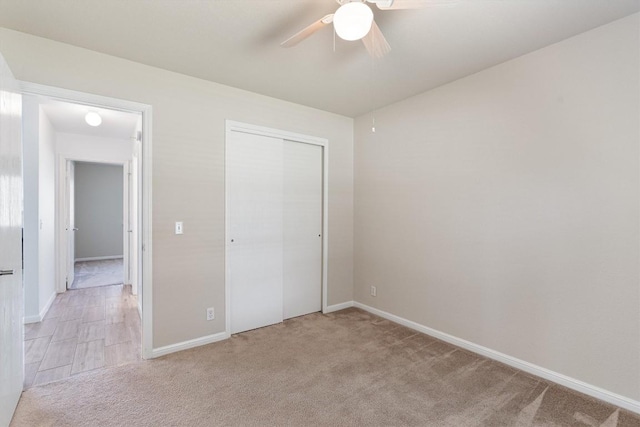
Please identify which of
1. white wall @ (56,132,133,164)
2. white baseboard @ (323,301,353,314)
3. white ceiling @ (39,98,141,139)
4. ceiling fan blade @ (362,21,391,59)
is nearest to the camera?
ceiling fan blade @ (362,21,391,59)

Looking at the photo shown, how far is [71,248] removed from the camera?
4871 mm

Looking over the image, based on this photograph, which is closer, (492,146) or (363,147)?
(492,146)

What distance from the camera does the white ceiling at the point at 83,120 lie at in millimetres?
3402

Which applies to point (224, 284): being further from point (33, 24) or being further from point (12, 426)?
point (33, 24)

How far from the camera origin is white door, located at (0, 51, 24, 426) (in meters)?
1.58

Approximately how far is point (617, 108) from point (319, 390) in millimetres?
2726

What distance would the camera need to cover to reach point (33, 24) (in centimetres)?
197

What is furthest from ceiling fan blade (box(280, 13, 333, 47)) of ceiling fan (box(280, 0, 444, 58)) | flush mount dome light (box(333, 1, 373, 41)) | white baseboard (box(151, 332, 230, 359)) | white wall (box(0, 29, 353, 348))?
white baseboard (box(151, 332, 230, 359))

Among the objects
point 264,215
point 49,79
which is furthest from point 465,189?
point 49,79

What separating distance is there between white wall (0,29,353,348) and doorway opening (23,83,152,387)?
0.33 feet

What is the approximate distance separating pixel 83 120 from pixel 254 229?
2.92 m

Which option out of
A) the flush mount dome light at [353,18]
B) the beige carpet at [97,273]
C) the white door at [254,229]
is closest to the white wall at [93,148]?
the beige carpet at [97,273]

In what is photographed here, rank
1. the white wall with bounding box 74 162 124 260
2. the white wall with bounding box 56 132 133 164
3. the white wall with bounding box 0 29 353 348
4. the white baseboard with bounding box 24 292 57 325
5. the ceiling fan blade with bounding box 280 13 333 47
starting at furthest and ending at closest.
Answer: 1. the white wall with bounding box 74 162 124 260
2. the white wall with bounding box 56 132 133 164
3. the white baseboard with bounding box 24 292 57 325
4. the white wall with bounding box 0 29 353 348
5. the ceiling fan blade with bounding box 280 13 333 47

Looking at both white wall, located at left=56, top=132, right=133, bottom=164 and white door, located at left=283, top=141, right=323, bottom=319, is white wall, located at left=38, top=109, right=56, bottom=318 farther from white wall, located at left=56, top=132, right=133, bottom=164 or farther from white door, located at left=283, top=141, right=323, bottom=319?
white door, located at left=283, top=141, right=323, bottom=319
